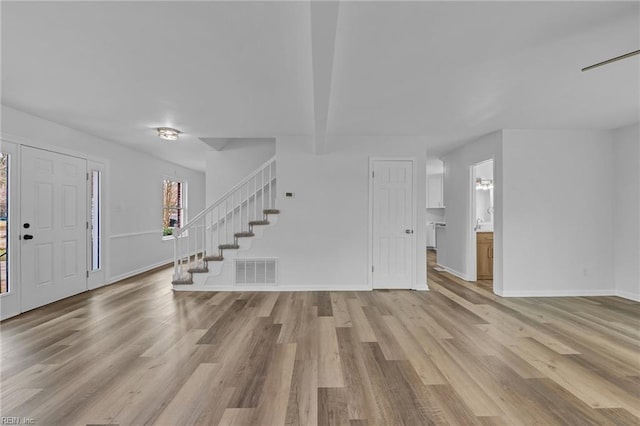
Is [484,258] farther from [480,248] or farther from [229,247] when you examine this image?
[229,247]

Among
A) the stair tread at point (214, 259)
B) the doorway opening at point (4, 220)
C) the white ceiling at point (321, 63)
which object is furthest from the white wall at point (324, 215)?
the doorway opening at point (4, 220)

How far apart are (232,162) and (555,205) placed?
227 inches

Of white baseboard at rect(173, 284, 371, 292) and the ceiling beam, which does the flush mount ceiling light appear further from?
the ceiling beam

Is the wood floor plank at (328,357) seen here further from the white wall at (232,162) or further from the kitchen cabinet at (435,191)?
the kitchen cabinet at (435,191)

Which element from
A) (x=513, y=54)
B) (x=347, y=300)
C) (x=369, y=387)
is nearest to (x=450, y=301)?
(x=347, y=300)

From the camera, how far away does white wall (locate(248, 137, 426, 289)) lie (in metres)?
4.76

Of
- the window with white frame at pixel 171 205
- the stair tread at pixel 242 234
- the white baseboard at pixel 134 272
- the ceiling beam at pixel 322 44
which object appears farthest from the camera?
the window with white frame at pixel 171 205

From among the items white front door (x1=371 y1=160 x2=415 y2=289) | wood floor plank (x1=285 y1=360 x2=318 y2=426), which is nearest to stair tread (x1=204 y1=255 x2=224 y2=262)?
white front door (x1=371 y1=160 x2=415 y2=289)

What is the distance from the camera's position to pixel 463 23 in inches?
75.5

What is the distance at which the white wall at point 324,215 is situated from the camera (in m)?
4.76

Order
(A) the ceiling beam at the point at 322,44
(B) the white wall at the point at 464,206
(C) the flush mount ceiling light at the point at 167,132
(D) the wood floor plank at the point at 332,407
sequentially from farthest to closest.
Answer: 1. (B) the white wall at the point at 464,206
2. (C) the flush mount ceiling light at the point at 167,132
3. (D) the wood floor plank at the point at 332,407
4. (A) the ceiling beam at the point at 322,44

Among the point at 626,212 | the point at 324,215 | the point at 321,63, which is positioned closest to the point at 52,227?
the point at 324,215

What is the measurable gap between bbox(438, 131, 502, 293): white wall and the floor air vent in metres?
3.55

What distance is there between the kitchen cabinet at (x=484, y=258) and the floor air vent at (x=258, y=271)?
3805mm
